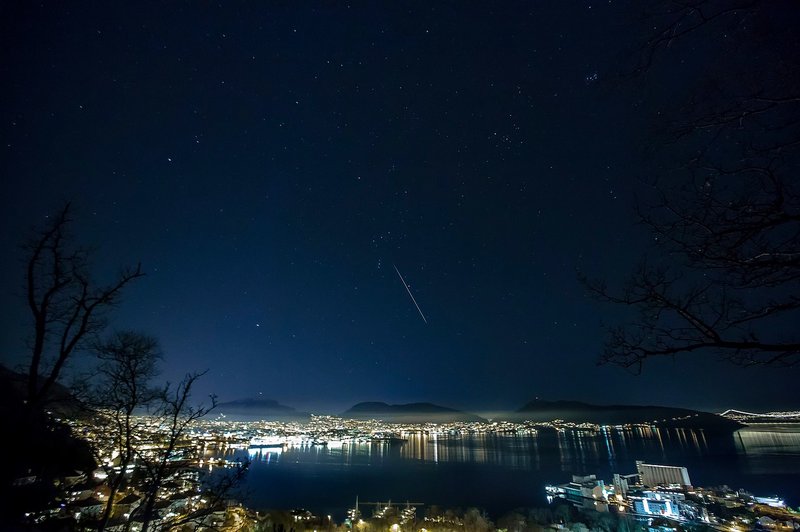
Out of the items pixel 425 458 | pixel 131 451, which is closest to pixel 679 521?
pixel 131 451

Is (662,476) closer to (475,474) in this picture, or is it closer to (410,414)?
(475,474)

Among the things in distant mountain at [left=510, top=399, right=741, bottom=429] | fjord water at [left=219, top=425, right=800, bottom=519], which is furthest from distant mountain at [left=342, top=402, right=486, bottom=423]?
fjord water at [left=219, top=425, right=800, bottom=519]

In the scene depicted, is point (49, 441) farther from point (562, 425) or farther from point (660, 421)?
point (660, 421)

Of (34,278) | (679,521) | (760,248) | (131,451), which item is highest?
(34,278)

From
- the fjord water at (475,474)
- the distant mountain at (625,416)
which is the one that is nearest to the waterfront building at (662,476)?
the fjord water at (475,474)

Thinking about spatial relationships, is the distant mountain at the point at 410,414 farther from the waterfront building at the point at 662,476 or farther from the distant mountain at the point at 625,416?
the waterfront building at the point at 662,476

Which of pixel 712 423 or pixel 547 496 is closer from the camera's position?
pixel 547 496

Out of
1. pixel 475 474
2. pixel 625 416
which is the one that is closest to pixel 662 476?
pixel 475 474

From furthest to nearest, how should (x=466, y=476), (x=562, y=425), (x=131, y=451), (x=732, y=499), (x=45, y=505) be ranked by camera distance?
(x=562, y=425) < (x=466, y=476) < (x=732, y=499) < (x=131, y=451) < (x=45, y=505)

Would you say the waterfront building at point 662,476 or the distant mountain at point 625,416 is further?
the distant mountain at point 625,416

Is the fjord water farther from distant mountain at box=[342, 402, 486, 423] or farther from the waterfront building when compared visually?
distant mountain at box=[342, 402, 486, 423]

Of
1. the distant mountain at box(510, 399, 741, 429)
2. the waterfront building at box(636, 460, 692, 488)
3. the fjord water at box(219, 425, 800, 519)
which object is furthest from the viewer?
the distant mountain at box(510, 399, 741, 429)
